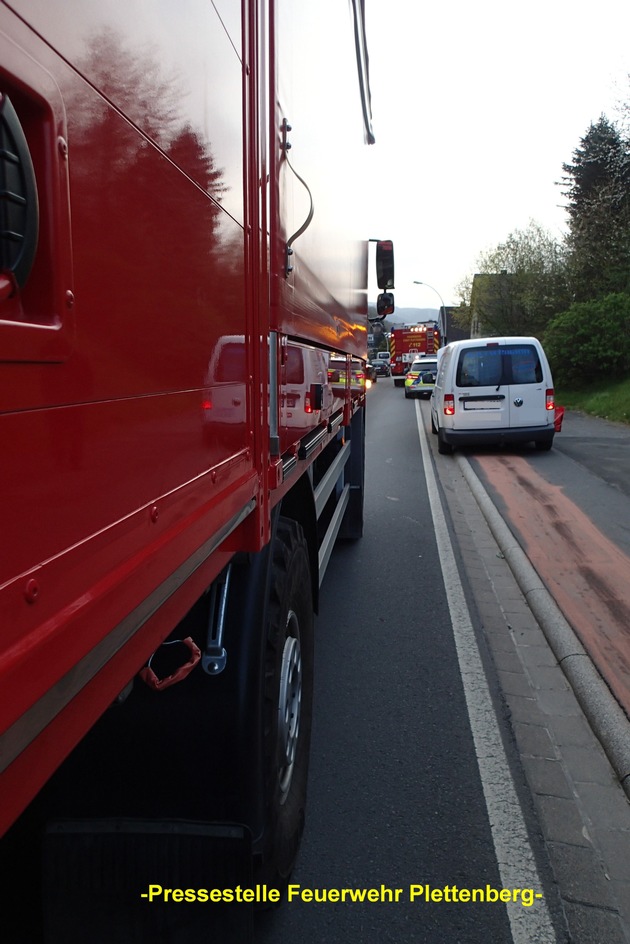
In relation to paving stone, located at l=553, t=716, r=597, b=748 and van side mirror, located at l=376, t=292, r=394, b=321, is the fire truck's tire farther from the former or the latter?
van side mirror, located at l=376, t=292, r=394, b=321

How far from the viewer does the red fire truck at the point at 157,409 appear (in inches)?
34.2

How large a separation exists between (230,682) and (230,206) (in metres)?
1.24

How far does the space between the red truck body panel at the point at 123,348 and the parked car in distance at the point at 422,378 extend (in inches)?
1123

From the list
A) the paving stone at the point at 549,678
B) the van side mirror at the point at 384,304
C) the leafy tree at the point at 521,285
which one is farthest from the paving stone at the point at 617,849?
the leafy tree at the point at 521,285

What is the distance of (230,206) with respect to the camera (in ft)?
5.83

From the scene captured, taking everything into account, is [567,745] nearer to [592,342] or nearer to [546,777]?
[546,777]

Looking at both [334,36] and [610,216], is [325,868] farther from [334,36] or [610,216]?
[610,216]

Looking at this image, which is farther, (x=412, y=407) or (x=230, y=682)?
(x=412, y=407)

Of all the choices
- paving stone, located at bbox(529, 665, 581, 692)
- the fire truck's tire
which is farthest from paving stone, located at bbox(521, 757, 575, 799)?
the fire truck's tire

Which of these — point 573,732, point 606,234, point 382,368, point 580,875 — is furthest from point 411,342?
point 580,875

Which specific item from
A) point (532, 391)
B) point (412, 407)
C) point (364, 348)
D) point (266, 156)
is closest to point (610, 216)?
point (412, 407)

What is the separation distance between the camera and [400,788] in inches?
128

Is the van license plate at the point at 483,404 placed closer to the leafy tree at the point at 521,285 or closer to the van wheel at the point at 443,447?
the van wheel at the point at 443,447

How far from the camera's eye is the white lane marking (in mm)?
2508
